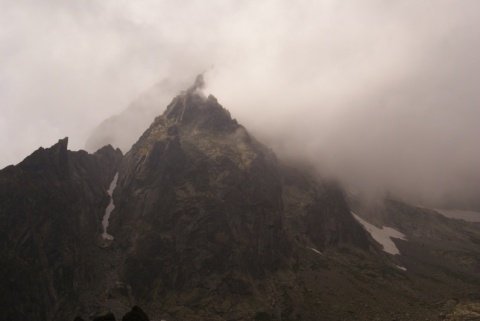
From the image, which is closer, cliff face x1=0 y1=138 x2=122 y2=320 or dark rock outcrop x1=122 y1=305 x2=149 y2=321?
dark rock outcrop x1=122 y1=305 x2=149 y2=321

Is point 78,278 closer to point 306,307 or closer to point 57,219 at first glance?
point 57,219

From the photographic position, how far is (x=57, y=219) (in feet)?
636

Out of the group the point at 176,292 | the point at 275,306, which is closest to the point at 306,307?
the point at 275,306

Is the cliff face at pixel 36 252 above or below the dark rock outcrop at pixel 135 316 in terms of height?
above

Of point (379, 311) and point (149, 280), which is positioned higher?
point (149, 280)

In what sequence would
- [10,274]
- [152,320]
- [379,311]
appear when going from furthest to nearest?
[379,311]
[152,320]
[10,274]

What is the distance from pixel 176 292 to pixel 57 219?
63.6m

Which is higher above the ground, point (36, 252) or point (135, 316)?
point (36, 252)

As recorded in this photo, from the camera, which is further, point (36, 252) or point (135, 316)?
point (36, 252)

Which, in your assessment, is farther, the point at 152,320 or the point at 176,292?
the point at 176,292

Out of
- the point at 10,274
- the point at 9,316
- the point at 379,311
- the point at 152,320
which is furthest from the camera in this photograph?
Result: the point at 379,311

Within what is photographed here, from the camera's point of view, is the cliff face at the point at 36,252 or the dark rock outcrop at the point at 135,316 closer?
the dark rock outcrop at the point at 135,316

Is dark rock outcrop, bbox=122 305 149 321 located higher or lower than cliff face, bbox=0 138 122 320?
lower

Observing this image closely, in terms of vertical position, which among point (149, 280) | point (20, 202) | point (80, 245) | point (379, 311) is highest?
point (20, 202)
